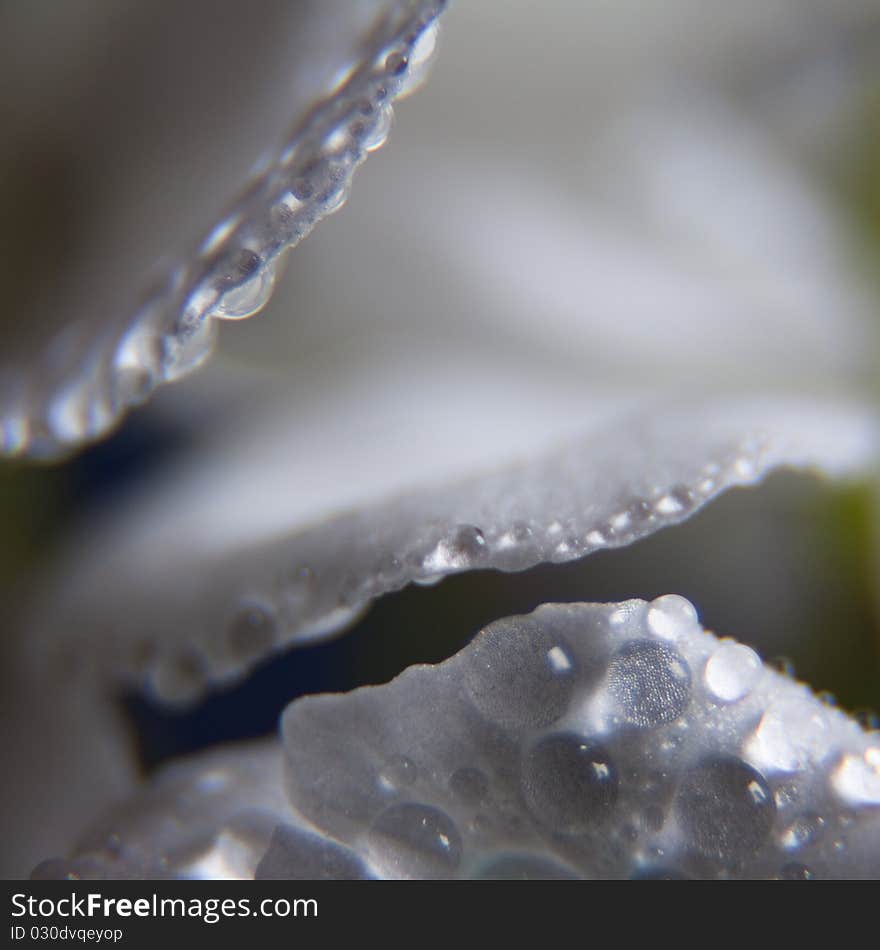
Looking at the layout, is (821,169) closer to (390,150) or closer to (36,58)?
(390,150)

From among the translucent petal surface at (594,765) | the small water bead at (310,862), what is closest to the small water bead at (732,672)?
the translucent petal surface at (594,765)

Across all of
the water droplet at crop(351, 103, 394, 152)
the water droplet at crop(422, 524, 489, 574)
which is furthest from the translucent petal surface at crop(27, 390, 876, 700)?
the water droplet at crop(351, 103, 394, 152)

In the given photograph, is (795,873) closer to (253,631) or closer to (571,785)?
(571,785)

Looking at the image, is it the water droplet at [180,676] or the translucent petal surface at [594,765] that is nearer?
the translucent petal surface at [594,765]

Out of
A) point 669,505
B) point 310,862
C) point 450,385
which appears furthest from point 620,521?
point 450,385

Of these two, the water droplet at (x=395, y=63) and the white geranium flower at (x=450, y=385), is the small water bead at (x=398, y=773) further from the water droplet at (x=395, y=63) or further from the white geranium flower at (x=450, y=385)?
the water droplet at (x=395, y=63)

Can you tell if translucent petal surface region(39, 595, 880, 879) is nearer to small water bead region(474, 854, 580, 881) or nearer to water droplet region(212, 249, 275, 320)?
small water bead region(474, 854, 580, 881)

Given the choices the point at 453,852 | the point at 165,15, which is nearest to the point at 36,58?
the point at 165,15
